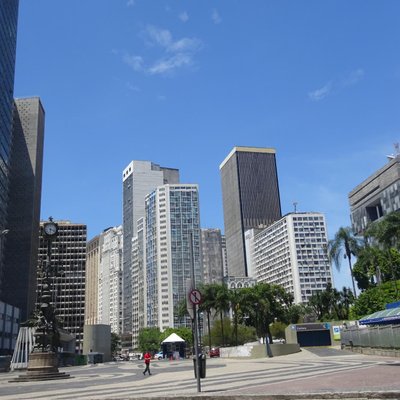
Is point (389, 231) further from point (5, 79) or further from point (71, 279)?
point (71, 279)

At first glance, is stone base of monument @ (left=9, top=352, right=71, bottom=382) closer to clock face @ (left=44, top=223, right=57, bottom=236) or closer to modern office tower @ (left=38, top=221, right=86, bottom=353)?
clock face @ (left=44, top=223, right=57, bottom=236)

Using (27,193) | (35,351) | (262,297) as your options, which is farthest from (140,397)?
(27,193)

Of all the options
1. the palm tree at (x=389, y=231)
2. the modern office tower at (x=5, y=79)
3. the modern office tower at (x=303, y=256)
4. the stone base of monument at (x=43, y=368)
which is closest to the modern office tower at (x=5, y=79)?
the modern office tower at (x=5, y=79)

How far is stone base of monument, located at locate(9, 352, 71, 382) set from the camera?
30.8 m

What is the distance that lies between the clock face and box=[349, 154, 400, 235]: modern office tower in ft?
295

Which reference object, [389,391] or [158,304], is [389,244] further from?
[158,304]

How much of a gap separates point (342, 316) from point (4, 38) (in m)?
80.3

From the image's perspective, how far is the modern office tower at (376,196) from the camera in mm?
112562

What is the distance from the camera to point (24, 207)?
4774 inches

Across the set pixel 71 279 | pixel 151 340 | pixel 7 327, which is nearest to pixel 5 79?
pixel 7 327

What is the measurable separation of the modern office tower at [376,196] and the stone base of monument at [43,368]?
92492 mm

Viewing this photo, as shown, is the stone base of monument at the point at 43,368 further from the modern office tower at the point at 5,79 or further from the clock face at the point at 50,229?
the modern office tower at the point at 5,79

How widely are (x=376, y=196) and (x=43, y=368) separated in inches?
4191

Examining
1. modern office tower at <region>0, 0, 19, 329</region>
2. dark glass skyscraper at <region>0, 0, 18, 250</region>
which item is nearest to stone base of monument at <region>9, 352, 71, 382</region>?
modern office tower at <region>0, 0, 19, 329</region>
